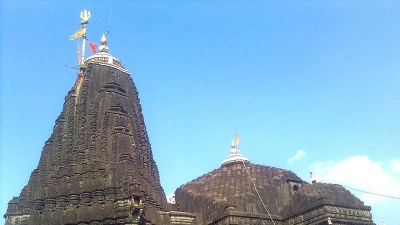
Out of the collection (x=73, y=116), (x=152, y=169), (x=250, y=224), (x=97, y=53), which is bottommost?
(x=250, y=224)

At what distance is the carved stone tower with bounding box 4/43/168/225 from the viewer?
2445 centimetres

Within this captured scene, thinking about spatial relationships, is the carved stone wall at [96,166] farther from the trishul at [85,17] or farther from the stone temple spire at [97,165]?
the trishul at [85,17]

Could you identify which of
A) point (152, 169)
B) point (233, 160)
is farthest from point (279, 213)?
point (152, 169)

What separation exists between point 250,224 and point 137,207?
8.28 m

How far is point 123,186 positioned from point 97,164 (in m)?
3.13

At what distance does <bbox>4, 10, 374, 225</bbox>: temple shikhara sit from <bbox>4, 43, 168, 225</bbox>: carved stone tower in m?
0.06

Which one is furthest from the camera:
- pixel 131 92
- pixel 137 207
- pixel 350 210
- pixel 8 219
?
pixel 131 92

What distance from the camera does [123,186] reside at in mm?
24391

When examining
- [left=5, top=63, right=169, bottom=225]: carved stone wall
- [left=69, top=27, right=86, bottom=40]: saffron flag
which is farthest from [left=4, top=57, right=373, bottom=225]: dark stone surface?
[left=69, top=27, right=86, bottom=40]: saffron flag

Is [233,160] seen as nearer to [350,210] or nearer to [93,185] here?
[350,210]

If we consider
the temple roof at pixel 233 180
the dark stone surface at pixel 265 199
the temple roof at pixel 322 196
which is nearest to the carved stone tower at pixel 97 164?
the dark stone surface at pixel 265 199

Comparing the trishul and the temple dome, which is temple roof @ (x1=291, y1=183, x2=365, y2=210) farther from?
the trishul

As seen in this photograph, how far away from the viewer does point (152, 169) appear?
30109 mm

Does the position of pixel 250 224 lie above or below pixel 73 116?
below
